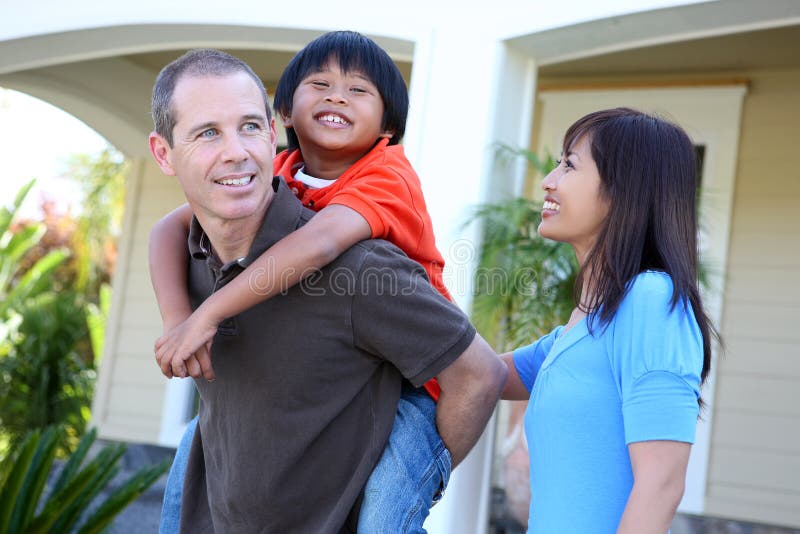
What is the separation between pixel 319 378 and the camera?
185cm

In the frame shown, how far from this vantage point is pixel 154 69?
770 cm

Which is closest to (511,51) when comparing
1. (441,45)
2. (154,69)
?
(441,45)

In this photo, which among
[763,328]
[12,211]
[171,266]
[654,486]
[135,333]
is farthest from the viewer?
[12,211]

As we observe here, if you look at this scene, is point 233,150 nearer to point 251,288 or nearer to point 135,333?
point 251,288

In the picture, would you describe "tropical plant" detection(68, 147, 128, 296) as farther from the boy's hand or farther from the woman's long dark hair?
the woman's long dark hair

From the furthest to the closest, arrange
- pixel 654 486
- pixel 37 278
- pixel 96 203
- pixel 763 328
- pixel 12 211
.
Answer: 1. pixel 37 278
2. pixel 96 203
3. pixel 12 211
4. pixel 763 328
5. pixel 654 486

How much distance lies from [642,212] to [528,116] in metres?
3.26

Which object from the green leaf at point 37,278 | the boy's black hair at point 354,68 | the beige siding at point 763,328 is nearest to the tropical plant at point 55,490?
the boy's black hair at point 354,68

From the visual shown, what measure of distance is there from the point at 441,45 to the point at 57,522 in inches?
117

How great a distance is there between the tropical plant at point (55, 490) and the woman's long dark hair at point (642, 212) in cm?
325

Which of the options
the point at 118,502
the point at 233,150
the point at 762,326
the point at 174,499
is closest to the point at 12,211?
the point at 118,502

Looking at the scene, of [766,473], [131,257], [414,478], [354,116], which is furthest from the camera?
[131,257]

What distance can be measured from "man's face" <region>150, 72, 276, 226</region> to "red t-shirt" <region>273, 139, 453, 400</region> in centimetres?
23

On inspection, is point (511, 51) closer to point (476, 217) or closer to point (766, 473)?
point (476, 217)
